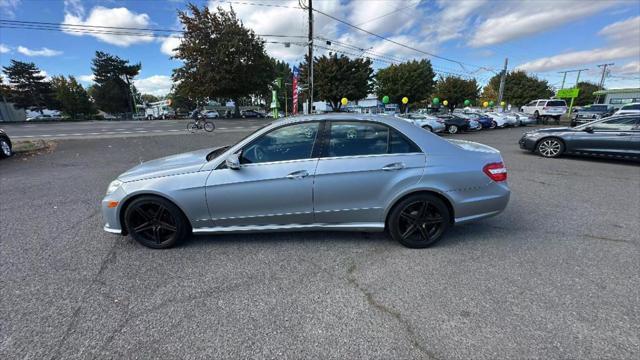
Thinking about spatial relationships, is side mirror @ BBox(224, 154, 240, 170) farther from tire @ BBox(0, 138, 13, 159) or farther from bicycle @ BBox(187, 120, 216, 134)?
bicycle @ BBox(187, 120, 216, 134)

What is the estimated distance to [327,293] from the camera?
2.43m

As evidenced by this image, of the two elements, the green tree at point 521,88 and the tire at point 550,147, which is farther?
the green tree at point 521,88

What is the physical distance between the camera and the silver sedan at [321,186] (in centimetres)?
290

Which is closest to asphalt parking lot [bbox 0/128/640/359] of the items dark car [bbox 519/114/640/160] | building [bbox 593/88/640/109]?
dark car [bbox 519/114/640/160]

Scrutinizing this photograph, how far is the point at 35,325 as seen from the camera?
81.7 inches

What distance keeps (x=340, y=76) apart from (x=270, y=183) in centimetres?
3734

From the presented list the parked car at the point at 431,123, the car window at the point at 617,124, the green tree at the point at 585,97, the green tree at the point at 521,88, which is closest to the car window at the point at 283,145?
the car window at the point at 617,124

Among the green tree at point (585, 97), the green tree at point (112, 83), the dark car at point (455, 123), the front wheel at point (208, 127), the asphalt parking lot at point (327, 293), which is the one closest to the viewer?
the asphalt parking lot at point (327, 293)

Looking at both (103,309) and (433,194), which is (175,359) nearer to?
(103,309)

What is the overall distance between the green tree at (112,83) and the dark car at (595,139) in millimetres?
72861

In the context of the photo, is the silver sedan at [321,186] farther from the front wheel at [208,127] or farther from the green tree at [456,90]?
the green tree at [456,90]

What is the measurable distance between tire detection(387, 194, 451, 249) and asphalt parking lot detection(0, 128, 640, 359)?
0.16 metres

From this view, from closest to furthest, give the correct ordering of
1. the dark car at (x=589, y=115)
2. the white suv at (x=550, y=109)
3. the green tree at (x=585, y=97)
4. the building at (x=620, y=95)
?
the dark car at (x=589, y=115), the white suv at (x=550, y=109), the building at (x=620, y=95), the green tree at (x=585, y=97)

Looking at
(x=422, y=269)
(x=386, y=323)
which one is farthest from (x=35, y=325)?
(x=422, y=269)
